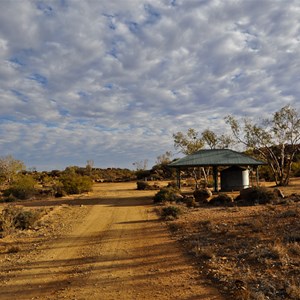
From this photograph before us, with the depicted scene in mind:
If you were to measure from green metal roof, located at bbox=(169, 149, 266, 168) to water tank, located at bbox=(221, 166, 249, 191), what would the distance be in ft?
4.35

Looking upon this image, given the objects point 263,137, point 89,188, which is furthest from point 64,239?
point 263,137

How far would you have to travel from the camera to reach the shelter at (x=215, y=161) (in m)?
33.7

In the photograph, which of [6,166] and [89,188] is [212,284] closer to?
[89,188]

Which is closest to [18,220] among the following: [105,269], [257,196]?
[105,269]

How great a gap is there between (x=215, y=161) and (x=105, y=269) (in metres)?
26.1

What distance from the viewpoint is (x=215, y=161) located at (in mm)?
34250

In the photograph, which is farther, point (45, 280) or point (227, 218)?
point (227, 218)

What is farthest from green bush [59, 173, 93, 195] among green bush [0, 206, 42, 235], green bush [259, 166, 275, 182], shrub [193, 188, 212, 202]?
green bush [259, 166, 275, 182]

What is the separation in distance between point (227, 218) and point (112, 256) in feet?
26.5

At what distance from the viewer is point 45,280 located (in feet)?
28.2

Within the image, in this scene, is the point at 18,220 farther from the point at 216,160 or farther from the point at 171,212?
the point at 216,160

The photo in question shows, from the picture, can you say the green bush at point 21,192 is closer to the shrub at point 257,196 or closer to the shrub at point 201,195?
the shrub at point 201,195

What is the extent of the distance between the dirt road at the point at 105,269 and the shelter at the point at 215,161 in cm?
1906

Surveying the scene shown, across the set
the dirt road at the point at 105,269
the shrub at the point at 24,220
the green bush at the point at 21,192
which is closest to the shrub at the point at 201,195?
the dirt road at the point at 105,269
